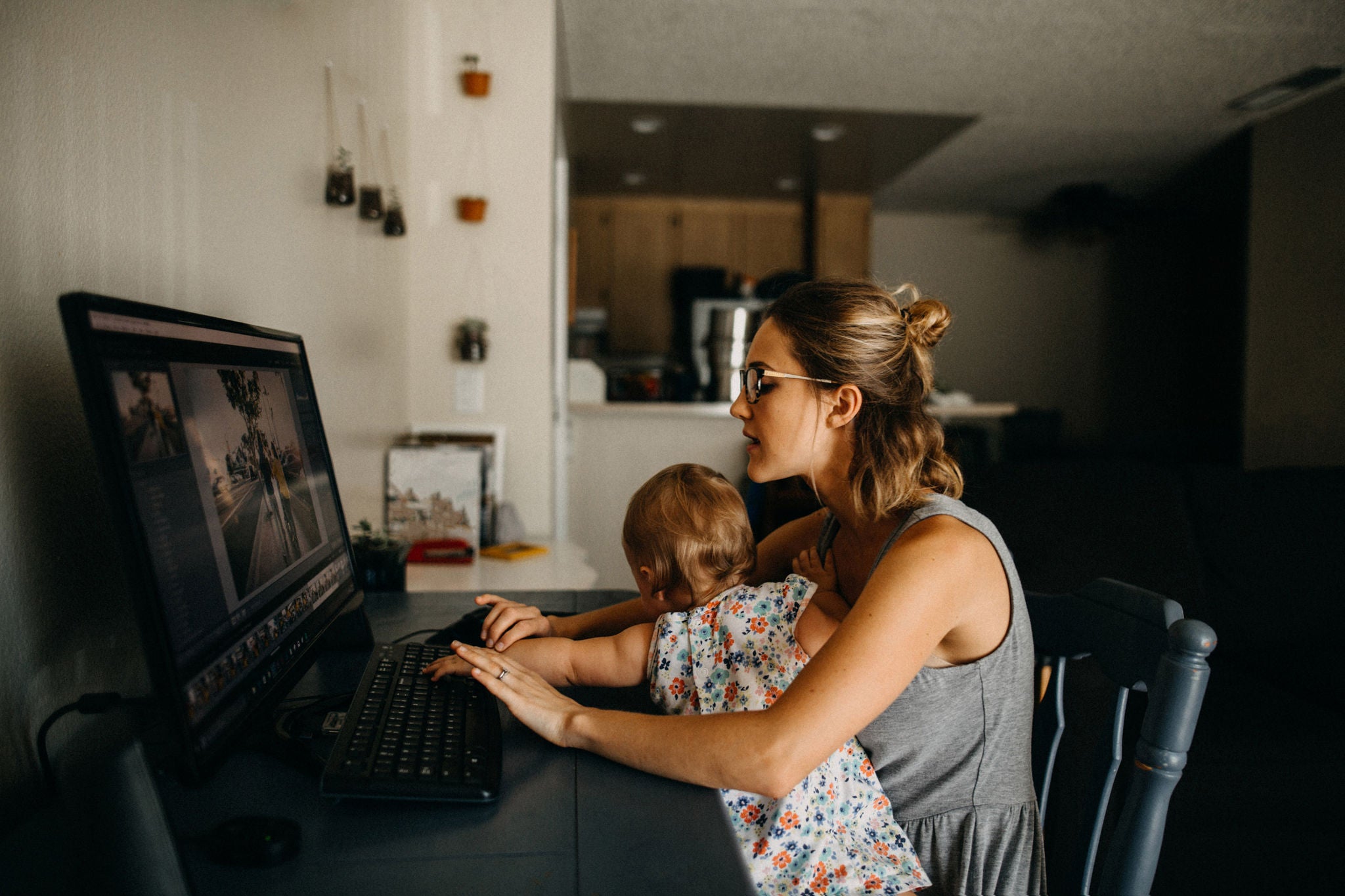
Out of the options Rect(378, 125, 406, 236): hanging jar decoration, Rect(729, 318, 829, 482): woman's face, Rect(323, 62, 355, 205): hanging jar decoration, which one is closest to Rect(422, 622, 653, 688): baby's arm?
Rect(729, 318, 829, 482): woman's face

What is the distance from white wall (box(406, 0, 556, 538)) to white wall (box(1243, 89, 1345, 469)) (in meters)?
4.35

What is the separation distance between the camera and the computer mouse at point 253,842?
62 centimetres

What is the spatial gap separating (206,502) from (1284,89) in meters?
5.55

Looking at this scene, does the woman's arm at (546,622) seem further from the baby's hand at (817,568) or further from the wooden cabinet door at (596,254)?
the wooden cabinet door at (596,254)

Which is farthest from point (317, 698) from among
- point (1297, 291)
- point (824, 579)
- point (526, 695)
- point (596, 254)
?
point (596, 254)

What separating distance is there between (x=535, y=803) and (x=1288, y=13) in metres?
4.34

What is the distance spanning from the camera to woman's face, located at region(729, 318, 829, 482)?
117cm

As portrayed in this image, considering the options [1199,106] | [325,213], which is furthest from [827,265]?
[325,213]

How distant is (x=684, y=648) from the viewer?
998 millimetres

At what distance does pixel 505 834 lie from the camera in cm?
67

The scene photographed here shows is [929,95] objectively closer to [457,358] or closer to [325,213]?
[457,358]

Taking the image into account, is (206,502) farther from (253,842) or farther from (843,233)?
(843,233)

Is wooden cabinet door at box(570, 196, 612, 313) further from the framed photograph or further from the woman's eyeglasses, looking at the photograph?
the woman's eyeglasses

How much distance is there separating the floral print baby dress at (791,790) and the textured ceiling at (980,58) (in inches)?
121
